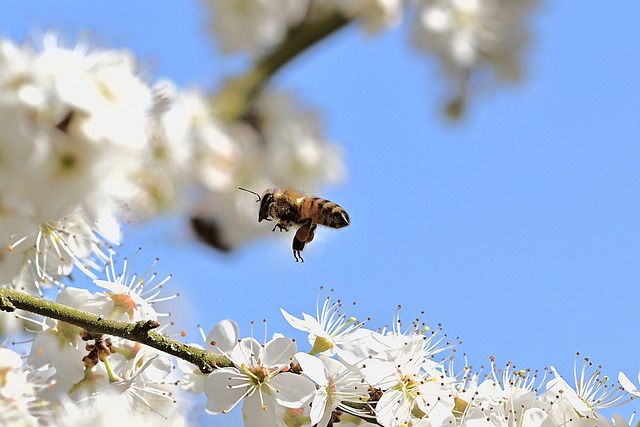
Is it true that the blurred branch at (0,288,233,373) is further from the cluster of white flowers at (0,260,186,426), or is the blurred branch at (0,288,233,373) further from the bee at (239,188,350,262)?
the bee at (239,188,350,262)

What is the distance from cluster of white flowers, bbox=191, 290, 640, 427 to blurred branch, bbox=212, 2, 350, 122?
3233mm

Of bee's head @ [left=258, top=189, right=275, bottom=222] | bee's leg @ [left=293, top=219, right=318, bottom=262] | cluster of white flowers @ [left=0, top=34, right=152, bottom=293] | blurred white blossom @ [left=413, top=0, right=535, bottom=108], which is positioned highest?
blurred white blossom @ [left=413, top=0, right=535, bottom=108]

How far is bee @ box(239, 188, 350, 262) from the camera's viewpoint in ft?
9.51

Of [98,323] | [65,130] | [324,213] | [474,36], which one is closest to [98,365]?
[98,323]

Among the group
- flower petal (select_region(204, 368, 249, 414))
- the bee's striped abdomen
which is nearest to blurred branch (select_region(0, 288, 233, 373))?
flower petal (select_region(204, 368, 249, 414))

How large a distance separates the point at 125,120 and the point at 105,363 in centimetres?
105

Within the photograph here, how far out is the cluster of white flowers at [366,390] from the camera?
2531mm

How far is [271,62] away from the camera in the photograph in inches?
234

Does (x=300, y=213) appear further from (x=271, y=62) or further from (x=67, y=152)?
(x=271, y=62)

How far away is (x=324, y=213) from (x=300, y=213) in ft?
0.37

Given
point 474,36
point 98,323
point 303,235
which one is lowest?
point 98,323

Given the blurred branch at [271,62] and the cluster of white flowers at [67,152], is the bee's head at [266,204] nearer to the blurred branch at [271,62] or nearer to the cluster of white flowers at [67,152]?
the cluster of white flowers at [67,152]

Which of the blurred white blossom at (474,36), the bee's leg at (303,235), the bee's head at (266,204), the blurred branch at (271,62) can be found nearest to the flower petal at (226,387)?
the bee's leg at (303,235)

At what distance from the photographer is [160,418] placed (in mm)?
2684
